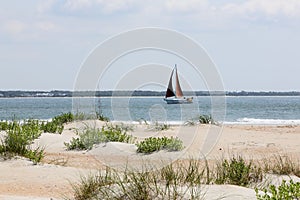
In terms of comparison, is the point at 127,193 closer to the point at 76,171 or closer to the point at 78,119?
the point at 76,171

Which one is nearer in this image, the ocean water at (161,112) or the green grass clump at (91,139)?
the green grass clump at (91,139)

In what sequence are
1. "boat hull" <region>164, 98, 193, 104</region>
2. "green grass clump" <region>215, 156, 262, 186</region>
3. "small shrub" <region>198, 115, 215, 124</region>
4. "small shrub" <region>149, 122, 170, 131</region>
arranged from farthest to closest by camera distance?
"boat hull" <region>164, 98, 193, 104</region>
"small shrub" <region>198, 115, 215, 124</region>
"small shrub" <region>149, 122, 170, 131</region>
"green grass clump" <region>215, 156, 262, 186</region>

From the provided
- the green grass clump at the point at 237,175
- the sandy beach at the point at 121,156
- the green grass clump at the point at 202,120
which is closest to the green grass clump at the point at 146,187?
the sandy beach at the point at 121,156

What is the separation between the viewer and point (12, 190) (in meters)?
9.80

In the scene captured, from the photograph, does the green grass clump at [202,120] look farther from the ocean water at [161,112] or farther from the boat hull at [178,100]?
the boat hull at [178,100]

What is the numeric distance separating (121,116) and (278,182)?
14275 millimetres

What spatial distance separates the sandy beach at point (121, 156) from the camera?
9.62 meters

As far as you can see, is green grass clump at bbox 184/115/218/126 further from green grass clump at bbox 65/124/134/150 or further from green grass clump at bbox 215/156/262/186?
green grass clump at bbox 215/156/262/186

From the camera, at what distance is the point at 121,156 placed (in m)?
14.8

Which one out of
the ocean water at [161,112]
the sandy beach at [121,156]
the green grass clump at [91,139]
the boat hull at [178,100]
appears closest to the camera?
the sandy beach at [121,156]

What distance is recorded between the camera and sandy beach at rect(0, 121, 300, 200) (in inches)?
379

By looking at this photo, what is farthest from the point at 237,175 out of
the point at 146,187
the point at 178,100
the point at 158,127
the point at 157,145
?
the point at 178,100

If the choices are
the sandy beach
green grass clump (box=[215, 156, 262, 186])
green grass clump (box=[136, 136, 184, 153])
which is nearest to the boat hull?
the sandy beach

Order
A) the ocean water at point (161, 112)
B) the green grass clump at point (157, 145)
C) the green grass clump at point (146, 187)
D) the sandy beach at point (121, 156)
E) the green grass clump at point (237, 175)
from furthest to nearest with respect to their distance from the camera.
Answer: the ocean water at point (161, 112)
the green grass clump at point (157, 145)
the sandy beach at point (121, 156)
the green grass clump at point (237, 175)
the green grass clump at point (146, 187)
